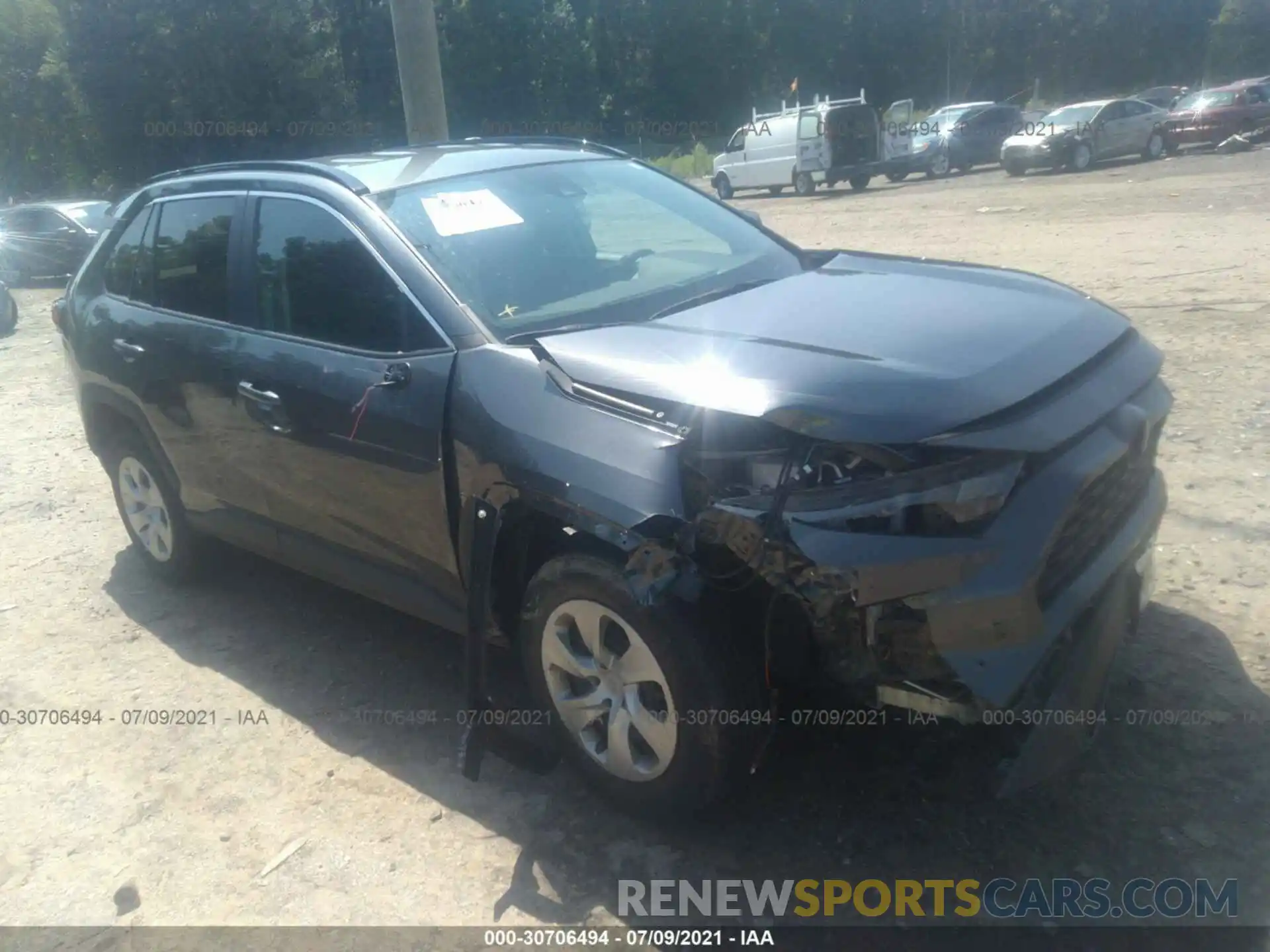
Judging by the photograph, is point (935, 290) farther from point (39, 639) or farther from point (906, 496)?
point (39, 639)

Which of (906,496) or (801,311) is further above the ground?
(801,311)

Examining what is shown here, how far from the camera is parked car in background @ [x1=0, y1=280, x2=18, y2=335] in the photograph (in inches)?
588

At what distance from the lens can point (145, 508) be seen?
17.6ft

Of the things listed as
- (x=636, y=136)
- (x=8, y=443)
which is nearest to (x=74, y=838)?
(x=8, y=443)

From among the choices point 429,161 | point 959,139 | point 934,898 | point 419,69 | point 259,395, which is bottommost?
point 934,898

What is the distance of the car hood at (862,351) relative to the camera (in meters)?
2.75

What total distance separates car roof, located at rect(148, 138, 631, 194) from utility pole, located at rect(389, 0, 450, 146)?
2675 mm

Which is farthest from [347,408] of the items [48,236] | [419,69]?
[48,236]

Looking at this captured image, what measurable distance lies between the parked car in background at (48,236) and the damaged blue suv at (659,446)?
16639 mm

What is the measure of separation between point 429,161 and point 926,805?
2.97 metres

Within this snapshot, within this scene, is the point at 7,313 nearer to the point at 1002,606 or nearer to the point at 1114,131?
the point at 1002,606

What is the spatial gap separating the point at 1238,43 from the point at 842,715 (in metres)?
55.6

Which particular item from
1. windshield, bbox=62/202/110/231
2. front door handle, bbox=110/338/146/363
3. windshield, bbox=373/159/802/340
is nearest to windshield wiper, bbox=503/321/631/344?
windshield, bbox=373/159/802/340

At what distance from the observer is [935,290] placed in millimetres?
3631
